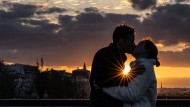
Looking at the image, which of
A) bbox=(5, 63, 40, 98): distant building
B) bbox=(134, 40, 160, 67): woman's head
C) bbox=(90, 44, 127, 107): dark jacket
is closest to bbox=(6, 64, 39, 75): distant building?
bbox=(5, 63, 40, 98): distant building

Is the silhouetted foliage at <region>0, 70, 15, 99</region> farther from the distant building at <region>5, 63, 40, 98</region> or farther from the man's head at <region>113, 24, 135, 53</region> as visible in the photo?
the man's head at <region>113, 24, 135, 53</region>

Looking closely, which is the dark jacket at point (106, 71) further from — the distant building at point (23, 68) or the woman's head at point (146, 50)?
the distant building at point (23, 68)

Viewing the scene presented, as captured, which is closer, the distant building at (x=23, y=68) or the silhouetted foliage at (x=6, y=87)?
the silhouetted foliage at (x=6, y=87)

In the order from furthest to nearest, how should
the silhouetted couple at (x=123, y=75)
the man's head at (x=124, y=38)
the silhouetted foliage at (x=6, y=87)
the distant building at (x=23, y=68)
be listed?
1. the distant building at (x=23, y=68)
2. the silhouetted foliage at (x=6, y=87)
3. the man's head at (x=124, y=38)
4. the silhouetted couple at (x=123, y=75)

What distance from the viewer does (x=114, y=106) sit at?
5.19m

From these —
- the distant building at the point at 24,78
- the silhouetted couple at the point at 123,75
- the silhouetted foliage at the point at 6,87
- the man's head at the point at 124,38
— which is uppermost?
the distant building at the point at 24,78

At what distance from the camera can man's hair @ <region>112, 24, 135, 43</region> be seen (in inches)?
206

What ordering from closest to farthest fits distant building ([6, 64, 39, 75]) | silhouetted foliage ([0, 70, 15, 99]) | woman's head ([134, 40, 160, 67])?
woman's head ([134, 40, 160, 67]) → silhouetted foliage ([0, 70, 15, 99]) → distant building ([6, 64, 39, 75])

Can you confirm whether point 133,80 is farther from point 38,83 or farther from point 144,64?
point 38,83

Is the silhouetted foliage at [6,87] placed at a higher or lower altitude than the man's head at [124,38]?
higher

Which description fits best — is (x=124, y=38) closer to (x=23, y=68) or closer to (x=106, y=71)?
(x=106, y=71)

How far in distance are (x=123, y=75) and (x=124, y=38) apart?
1.14 feet

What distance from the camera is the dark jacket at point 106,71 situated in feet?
17.0

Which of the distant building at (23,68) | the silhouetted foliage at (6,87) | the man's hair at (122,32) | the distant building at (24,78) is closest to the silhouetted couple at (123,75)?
the man's hair at (122,32)
